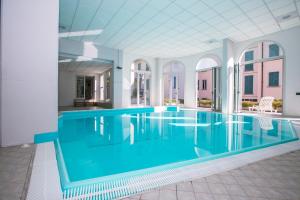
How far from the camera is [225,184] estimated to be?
1629 mm

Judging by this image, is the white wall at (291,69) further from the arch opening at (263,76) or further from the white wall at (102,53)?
the white wall at (102,53)

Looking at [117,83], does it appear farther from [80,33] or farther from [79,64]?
[79,64]

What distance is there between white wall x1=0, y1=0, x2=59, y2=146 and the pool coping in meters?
0.62

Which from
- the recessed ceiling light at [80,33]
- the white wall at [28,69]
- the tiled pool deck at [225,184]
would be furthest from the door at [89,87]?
the tiled pool deck at [225,184]

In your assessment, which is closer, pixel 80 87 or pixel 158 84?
pixel 158 84

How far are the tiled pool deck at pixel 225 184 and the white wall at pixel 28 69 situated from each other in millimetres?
793

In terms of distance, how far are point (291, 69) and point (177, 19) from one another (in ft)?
17.3

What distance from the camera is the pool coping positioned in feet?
4.83

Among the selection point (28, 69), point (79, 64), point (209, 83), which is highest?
point (79, 64)

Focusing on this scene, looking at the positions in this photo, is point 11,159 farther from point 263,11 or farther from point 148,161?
point 263,11

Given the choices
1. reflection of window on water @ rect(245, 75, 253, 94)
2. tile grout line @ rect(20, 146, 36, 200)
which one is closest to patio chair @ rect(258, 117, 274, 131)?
tile grout line @ rect(20, 146, 36, 200)

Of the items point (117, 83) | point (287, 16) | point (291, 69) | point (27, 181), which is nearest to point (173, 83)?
point (117, 83)

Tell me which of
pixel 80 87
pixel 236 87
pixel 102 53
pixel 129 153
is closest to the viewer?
pixel 129 153

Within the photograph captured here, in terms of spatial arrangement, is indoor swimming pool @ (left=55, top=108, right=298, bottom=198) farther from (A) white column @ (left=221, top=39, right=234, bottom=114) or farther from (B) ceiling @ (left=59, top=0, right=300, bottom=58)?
(A) white column @ (left=221, top=39, right=234, bottom=114)
